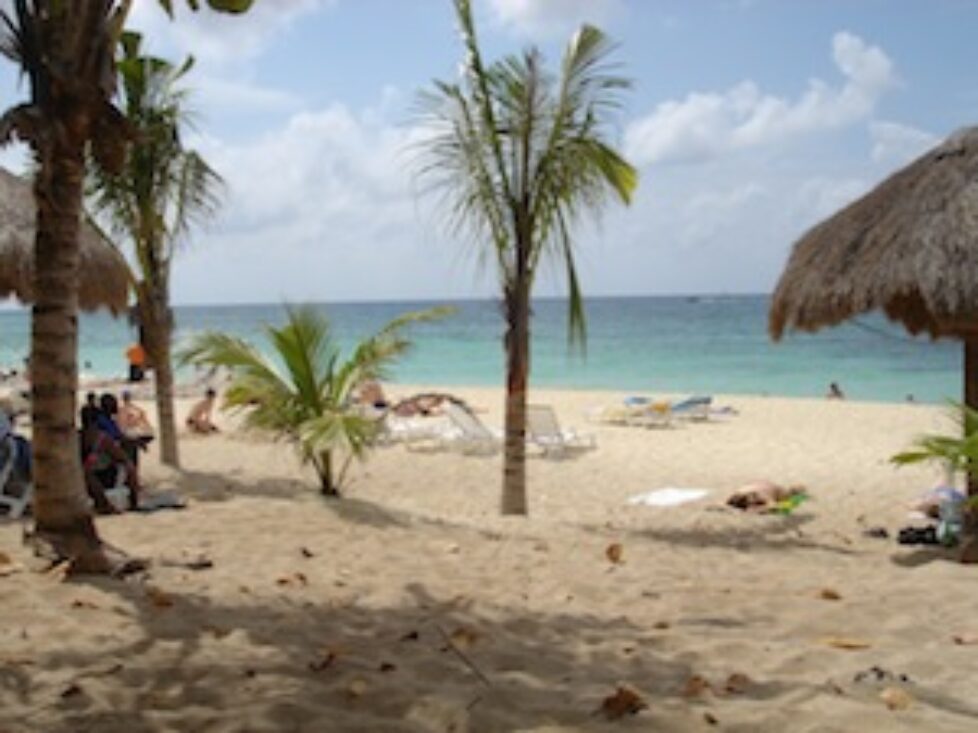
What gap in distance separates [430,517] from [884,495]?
181 inches

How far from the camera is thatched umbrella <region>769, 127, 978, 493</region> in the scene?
6504 mm

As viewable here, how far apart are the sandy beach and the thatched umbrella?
1593 millimetres

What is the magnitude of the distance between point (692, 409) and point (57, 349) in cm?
1308

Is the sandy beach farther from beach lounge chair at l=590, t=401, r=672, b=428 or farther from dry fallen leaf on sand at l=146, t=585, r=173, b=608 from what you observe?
beach lounge chair at l=590, t=401, r=672, b=428

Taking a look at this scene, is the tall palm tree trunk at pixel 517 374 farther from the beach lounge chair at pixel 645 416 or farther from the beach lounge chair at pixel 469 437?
the beach lounge chair at pixel 645 416

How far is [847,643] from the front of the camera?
3557 mm

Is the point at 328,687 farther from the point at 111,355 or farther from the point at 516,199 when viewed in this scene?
the point at 111,355

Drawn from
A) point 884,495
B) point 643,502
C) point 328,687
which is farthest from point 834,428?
point 328,687

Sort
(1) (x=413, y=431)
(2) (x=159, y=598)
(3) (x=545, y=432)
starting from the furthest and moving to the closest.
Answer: (1) (x=413, y=431) → (3) (x=545, y=432) → (2) (x=159, y=598)

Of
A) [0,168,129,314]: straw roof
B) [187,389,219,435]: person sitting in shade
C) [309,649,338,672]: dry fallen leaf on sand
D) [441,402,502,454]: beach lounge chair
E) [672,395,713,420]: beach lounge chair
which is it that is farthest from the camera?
[672,395,713,420]: beach lounge chair

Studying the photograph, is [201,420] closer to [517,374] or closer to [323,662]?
[517,374]

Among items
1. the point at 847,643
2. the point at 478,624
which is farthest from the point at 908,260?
the point at 478,624

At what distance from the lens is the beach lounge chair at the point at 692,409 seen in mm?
16312

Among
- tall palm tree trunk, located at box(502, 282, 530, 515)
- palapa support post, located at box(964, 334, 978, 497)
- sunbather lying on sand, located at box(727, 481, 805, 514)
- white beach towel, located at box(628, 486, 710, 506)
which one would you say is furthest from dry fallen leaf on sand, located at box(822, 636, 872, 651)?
white beach towel, located at box(628, 486, 710, 506)
